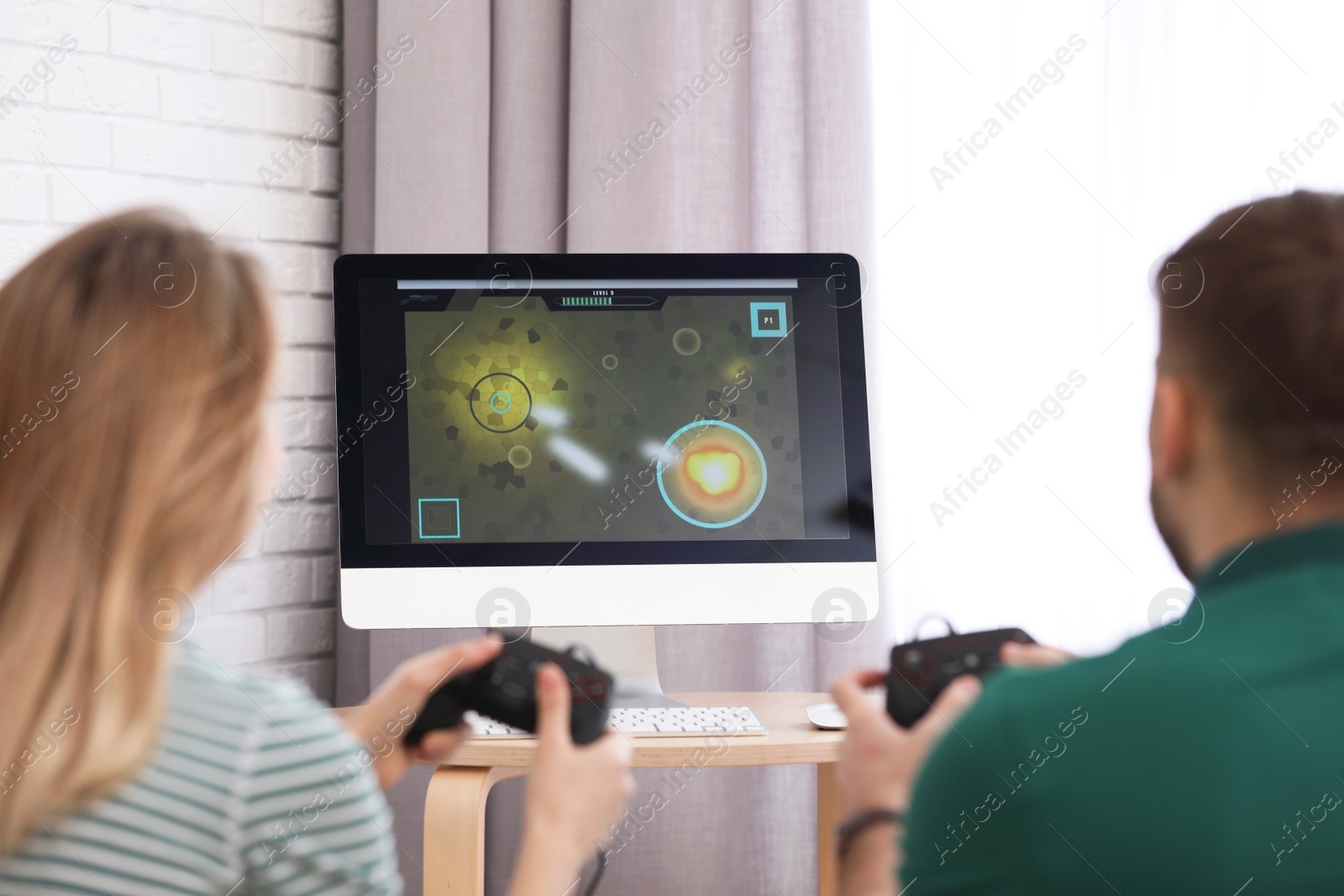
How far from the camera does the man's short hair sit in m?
0.68

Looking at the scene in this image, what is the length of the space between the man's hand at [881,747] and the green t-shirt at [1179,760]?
0.21 metres

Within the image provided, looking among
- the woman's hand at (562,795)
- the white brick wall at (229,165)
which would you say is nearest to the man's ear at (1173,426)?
the woman's hand at (562,795)

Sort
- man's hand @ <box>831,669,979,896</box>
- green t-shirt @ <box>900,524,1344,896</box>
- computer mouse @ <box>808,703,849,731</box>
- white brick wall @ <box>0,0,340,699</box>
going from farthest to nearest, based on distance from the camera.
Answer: white brick wall @ <box>0,0,340,699</box> → computer mouse @ <box>808,703,849,731</box> → man's hand @ <box>831,669,979,896</box> → green t-shirt @ <box>900,524,1344,896</box>

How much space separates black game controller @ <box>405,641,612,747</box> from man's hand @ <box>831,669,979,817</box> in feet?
0.65

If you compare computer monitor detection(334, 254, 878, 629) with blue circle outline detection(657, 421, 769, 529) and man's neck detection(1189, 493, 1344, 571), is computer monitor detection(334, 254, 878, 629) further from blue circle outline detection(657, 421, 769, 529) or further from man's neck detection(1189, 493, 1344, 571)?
man's neck detection(1189, 493, 1344, 571)

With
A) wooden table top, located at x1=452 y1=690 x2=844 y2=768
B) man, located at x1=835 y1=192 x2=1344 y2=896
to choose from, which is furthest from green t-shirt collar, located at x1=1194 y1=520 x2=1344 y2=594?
wooden table top, located at x1=452 y1=690 x2=844 y2=768

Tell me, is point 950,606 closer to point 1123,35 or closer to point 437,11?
point 1123,35

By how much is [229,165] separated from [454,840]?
123 cm

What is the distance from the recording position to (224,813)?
70cm

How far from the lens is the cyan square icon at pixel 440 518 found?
142cm

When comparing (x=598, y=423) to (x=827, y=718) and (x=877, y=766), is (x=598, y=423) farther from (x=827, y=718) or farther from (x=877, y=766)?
(x=877, y=766)

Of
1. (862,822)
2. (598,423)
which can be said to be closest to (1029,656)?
(862,822)

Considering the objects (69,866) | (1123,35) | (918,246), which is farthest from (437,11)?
(69,866)

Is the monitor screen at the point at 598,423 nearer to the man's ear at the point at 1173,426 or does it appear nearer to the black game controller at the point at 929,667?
the black game controller at the point at 929,667
